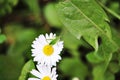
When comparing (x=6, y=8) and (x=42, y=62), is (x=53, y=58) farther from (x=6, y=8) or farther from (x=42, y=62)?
(x=6, y=8)

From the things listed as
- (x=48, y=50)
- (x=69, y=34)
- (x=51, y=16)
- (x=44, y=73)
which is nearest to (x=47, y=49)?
(x=48, y=50)

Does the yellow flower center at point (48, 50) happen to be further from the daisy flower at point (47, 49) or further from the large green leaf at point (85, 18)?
the large green leaf at point (85, 18)

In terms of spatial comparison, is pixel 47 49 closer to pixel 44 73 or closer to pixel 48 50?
pixel 48 50

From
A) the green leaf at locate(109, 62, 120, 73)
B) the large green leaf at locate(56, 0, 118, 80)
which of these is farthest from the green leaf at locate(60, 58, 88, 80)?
the large green leaf at locate(56, 0, 118, 80)

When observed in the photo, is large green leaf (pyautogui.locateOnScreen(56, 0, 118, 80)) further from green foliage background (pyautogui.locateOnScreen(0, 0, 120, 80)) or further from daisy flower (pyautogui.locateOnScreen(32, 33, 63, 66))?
daisy flower (pyautogui.locateOnScreen(32, 33, 63, 66))

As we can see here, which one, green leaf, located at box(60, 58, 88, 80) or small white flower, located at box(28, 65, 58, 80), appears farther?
green leaf, located at box(60, 58, 88, 80)

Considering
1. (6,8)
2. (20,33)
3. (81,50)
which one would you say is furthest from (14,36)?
(81,50)

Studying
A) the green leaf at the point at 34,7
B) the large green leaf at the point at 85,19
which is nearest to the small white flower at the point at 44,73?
the large green leaf at the point at 85,19
